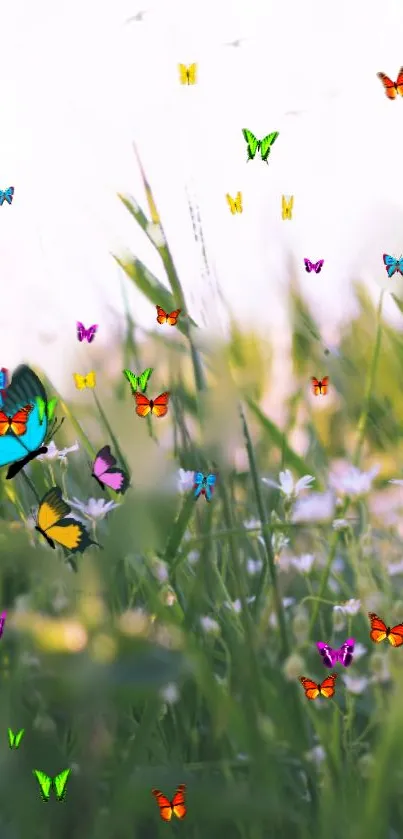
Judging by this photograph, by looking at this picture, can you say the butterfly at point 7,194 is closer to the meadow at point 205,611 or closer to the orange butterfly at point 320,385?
the meadow at point 205,611

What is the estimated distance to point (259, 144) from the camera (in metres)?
0.96

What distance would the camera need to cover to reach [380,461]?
1018mm

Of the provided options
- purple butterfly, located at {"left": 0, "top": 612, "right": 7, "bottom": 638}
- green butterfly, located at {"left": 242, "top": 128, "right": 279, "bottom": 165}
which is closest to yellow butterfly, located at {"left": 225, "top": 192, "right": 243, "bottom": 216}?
green butterfly, located at {"left": 242, "top": 128, "right": 279, "bottom": 165}

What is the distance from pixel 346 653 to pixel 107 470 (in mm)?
283

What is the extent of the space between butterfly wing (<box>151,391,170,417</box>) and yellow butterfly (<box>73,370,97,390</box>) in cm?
7

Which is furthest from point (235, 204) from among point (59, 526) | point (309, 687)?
point (309, 687)

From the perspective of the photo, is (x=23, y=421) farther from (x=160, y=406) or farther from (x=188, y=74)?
(x=188, y=74)

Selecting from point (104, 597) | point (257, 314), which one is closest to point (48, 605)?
point (104, 597)

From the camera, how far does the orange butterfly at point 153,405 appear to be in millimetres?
974

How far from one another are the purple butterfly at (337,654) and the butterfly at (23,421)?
326mm

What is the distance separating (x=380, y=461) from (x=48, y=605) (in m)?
0.37

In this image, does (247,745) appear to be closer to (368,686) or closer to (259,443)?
(368,686)

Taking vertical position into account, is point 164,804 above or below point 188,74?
below

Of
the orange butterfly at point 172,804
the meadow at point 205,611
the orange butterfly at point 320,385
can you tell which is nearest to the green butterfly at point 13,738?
the meadow at point 205,611
